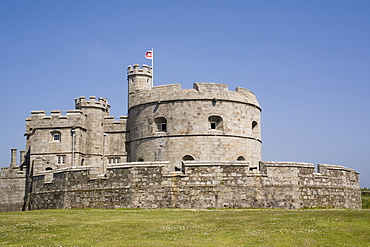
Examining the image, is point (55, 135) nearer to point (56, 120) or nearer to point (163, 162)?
point (56, 120)

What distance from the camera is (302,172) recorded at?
24.2m

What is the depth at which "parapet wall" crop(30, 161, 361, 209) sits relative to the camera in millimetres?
22844

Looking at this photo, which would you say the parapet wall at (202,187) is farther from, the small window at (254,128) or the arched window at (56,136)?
the arched window at (56,136)

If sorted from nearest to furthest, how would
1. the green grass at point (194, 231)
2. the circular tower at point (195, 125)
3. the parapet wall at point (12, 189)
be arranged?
the green grass at point (194, 231) < the circular tower at point (195, 125) < the parapet wall at point (12, 189)

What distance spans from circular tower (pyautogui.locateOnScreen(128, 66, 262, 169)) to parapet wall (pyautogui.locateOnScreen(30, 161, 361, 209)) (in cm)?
765

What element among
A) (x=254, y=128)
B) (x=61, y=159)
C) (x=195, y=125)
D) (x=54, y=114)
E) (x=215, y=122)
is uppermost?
(x=54, y=114)

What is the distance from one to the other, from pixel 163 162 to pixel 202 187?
239cm

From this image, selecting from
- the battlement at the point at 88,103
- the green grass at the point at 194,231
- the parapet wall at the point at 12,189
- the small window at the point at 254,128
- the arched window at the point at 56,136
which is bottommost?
the green grass at the point at 194,231

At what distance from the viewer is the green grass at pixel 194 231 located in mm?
11609

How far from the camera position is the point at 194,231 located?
13.3 m

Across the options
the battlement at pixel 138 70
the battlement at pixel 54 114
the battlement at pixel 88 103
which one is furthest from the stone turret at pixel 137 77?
the battlement at pixel 54 114

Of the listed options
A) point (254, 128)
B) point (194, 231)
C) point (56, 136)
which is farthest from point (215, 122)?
point (194, 231)

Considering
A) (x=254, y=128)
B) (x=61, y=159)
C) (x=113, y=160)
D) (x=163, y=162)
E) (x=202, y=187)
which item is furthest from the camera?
(x=113, y=160)

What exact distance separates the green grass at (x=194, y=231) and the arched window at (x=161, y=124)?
16.2m
